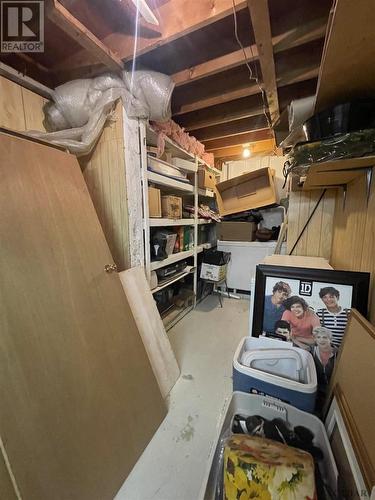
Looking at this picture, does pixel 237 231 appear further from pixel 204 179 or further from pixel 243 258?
pixel 204 179

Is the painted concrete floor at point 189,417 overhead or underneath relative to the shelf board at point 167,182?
underneath

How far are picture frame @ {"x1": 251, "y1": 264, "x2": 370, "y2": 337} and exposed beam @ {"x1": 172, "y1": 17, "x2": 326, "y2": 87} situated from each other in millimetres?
1320

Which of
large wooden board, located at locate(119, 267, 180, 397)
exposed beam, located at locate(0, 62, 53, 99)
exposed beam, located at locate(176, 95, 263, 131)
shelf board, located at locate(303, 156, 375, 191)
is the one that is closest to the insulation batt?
exposed beam, located at locate(176, 95, 263, 131)

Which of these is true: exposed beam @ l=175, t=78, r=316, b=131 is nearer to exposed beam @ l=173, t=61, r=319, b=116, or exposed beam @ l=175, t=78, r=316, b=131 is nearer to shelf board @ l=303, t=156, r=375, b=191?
exposed beam @ l=173, t=61, r=319, b=116

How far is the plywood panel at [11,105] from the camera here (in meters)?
1.32

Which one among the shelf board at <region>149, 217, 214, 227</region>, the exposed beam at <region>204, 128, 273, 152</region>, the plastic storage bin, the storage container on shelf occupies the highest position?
the exposed beam at <region>204, 128, 273, 152</region>

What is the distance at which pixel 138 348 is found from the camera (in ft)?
4.29

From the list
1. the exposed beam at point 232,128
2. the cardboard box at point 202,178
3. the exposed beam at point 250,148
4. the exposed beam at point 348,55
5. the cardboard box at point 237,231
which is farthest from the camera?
the exposed beam at point 250,148

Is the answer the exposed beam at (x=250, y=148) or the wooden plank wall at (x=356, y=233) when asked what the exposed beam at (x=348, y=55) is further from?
the exposed beam at (x=250, y=148)

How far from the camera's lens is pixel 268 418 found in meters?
0.93

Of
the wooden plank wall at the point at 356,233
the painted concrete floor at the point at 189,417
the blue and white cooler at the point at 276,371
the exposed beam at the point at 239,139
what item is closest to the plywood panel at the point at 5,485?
the painted concrete floor at the point at 189,417

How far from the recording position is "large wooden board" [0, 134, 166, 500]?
74 cm

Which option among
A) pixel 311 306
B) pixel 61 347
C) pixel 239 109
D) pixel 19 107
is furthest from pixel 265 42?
pixel 61 347

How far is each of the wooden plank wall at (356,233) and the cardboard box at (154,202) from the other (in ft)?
4.72
